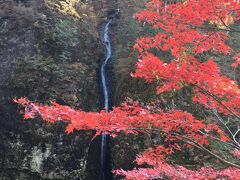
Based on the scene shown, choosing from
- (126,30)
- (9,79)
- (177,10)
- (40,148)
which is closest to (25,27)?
(9,79)

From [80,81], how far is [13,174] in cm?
490

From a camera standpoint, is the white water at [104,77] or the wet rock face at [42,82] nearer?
the wet rock face at [42,82]

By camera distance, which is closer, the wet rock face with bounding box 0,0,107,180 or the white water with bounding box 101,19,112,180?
the wet rock face with bounding box 0,0,107,180

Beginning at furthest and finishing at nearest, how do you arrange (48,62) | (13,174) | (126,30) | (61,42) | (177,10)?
(126,30), (61,42), (48,62), (13,174), (177,10)

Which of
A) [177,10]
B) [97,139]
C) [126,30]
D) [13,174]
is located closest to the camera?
[177,10]

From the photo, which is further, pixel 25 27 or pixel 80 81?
pixel 25 27

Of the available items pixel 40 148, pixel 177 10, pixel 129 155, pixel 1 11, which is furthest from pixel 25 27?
pixel 177 10

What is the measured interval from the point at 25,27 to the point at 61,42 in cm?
190

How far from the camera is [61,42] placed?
15.6 metres

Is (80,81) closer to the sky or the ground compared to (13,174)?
closer to the sky

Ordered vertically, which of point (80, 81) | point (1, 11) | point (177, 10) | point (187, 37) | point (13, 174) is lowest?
point (13, 174)

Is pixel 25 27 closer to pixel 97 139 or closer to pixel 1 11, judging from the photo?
pixel 1 11

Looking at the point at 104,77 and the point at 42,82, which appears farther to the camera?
the point at 104,77

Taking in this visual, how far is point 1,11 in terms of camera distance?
1628 centimetres
